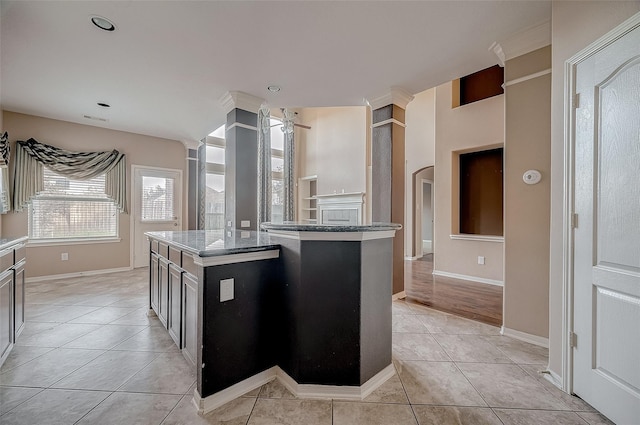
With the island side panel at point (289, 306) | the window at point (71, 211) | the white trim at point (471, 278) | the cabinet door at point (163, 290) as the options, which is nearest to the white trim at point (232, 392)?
the island side panel at point (289, 306)

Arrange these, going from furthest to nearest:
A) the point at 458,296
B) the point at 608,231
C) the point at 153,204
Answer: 1. the point at 153,204
2. the point at 458,296
3. the point at 608,231

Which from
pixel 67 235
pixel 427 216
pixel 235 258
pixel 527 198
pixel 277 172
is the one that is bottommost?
pixel 67 235

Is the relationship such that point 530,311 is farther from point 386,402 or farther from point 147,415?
point 147,415

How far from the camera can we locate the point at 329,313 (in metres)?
1.66

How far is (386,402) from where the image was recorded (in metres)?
1.60

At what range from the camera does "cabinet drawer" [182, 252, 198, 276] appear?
1.71 m

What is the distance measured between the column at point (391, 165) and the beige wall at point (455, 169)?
63.2 inches

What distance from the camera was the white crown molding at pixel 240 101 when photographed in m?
3.46

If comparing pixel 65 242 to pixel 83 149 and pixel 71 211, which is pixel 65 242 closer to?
pixel 71 211

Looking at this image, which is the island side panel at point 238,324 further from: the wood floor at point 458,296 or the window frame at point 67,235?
the window frame at point 67,235

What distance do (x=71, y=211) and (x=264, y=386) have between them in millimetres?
5003

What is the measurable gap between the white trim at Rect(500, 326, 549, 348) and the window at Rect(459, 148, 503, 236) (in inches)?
90.5

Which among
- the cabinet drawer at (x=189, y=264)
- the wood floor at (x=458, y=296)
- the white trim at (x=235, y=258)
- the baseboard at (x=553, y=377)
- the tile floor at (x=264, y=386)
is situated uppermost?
the white trim at (x=235, y=258)

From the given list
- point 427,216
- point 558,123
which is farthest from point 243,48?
point 427,216
